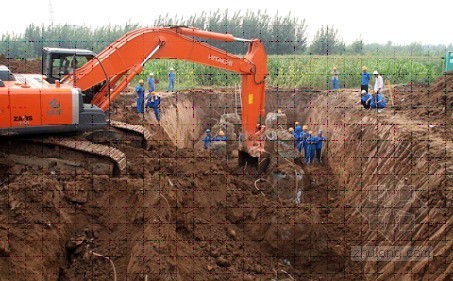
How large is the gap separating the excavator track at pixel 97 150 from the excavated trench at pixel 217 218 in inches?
9.9

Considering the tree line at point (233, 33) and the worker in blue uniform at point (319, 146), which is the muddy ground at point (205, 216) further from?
the tree line at point (233, 33)

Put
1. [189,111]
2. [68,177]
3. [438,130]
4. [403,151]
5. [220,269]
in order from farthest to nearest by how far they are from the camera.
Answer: [189,111] → [438,130] → [403,151] → [68,177] → [220,269]

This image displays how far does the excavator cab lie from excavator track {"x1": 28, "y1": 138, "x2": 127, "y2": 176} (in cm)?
214

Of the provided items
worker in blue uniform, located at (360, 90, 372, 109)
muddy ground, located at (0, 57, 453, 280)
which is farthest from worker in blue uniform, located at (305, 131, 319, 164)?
worker in blue uniform, located at (360, 90, 372, 109)

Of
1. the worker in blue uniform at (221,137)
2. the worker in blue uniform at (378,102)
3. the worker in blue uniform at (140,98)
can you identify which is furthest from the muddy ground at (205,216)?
the worker in blue uniform at (140,98)

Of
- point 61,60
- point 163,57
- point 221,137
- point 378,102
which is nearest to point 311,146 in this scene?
point 378,102

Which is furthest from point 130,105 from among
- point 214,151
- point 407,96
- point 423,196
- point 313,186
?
point 423,196

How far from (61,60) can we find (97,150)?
3.26m

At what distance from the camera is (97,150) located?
1287 cm

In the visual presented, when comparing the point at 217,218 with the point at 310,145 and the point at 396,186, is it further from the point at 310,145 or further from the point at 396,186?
the point at 310,145

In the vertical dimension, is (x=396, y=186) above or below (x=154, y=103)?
below

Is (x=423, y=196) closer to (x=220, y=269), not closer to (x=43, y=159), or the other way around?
(x=220, y=269)

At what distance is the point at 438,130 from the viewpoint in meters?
16.6

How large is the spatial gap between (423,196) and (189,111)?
17.7 m
